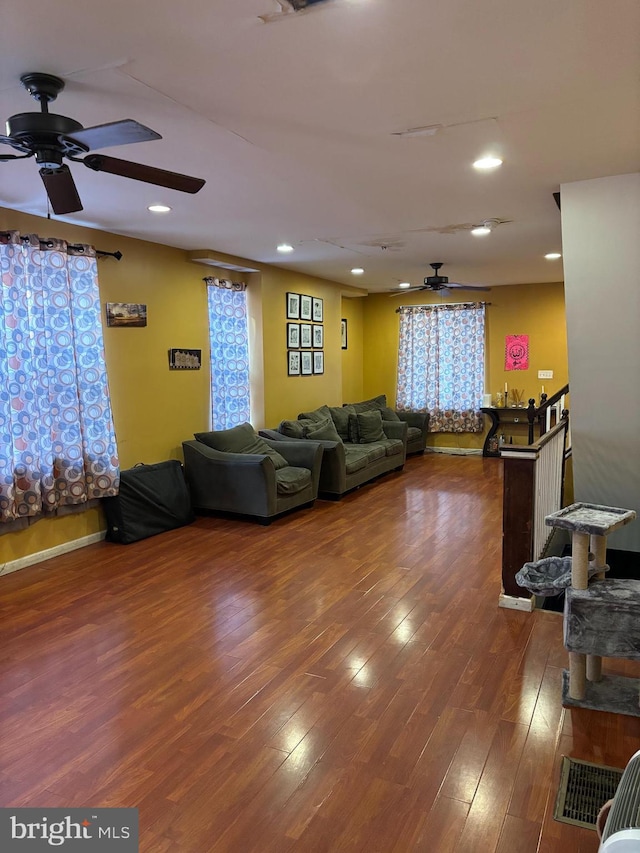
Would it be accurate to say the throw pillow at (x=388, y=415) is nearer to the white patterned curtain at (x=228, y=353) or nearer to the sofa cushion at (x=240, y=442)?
the white patterned curtain at (x=228, y=353)

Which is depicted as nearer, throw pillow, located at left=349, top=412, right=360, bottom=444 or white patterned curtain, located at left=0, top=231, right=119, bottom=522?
white patterned curtain, located at left=0, top=231, right=119, bottom=522

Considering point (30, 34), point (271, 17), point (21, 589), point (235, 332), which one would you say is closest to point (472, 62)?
point (271, 17)

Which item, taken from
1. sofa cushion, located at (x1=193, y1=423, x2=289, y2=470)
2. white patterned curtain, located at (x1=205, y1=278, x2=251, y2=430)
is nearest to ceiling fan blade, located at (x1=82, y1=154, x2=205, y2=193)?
sofa cushion, located at (x1=193, y1=423, x2=289, y2=470)

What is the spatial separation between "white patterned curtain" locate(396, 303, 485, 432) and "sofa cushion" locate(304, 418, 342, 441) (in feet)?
9.88

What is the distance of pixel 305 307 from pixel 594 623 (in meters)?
5.83

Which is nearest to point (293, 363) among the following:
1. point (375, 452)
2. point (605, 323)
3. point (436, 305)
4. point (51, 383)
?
point (375, 452)

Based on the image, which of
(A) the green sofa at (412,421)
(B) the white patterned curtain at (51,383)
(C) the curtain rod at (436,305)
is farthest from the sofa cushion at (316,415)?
(C) the curtain rod at (436,305)

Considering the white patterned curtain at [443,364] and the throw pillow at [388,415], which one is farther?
the white patterned curtain at [443,364]

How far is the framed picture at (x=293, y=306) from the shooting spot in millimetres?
7320

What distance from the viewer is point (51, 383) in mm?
4562

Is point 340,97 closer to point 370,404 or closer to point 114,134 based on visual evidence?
point 114,134

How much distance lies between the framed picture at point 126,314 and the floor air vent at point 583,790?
456cm

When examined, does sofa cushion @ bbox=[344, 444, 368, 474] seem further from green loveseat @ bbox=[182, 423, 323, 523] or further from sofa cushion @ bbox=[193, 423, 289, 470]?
sofa cushion @ bbox=[193, 423, 289, 470]

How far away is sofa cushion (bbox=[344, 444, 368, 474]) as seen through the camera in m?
6.56
